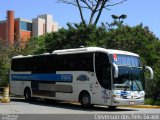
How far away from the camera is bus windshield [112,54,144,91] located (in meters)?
23.1

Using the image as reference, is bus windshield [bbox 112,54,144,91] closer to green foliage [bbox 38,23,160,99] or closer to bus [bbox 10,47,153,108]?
bus [bbox 10,47,153,108]

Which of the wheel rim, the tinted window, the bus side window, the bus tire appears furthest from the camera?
the bus tire

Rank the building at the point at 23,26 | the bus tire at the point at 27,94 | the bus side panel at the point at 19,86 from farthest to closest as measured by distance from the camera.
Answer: the building at the point at 23,26 < the bus side panel at the point at 19,86 < the bus tire at the point at 27,94

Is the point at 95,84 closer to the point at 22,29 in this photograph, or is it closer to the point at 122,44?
the point at 122,44

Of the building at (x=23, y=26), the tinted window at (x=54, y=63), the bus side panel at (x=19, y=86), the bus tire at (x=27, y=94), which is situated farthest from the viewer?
the building at (x=23, y=26)

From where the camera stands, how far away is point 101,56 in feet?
77.2

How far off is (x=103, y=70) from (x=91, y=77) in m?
1.12

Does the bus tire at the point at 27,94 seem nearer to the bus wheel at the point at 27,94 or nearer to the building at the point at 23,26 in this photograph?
the bus wheel at the point at 27,94

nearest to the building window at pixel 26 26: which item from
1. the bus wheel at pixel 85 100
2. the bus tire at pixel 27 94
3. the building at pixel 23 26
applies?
the building at pixel 23 26

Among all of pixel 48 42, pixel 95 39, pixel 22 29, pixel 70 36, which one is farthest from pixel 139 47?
pixel 22 29

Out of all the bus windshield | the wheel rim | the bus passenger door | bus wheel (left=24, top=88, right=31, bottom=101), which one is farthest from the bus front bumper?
bus wheel (left=24, top=88, right=31, bottom=101)

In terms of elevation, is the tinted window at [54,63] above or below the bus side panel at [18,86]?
above

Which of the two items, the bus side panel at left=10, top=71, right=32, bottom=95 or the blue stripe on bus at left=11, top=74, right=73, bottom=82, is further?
the bus side panel at left=10, top=71, right=32, bottom=95

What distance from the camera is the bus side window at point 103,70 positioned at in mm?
23047
